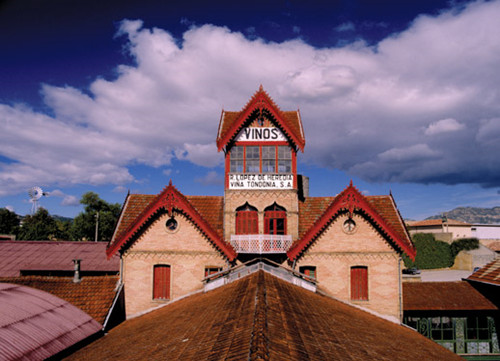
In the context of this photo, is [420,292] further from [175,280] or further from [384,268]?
[175,280]

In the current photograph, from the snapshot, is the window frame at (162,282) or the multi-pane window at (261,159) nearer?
the window frame at (162,282)

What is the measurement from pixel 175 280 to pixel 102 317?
195 inches

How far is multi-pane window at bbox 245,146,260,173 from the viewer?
2447 centimetres

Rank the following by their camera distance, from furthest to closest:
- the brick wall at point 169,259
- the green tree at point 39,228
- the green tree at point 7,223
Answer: the green tree at point 7,223 < the green tree at point 39,228 < the brick wall at point 169,259

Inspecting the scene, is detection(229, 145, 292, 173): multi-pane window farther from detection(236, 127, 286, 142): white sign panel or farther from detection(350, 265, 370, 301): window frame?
detection(350, 265, 370, 301): window frame

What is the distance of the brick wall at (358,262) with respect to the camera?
73.7ft

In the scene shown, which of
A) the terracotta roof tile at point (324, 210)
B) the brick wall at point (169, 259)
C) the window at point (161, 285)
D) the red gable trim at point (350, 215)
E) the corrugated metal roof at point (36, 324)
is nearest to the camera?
the corrugated metal roof at point (36, 324)

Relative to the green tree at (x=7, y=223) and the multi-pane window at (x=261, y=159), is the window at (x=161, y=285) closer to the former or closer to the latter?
the multi-pane window at (x=261, y=159)

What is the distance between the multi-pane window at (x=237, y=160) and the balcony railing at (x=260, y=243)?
438 centimetres

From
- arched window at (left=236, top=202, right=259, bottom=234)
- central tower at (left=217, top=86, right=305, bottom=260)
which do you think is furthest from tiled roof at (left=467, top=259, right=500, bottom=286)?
arched window at (left=236, top=202, right=259, bottom=234)

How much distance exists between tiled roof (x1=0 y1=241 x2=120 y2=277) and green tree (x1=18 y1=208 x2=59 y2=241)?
37.3 meters

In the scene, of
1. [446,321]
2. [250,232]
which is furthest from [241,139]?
[446,321]

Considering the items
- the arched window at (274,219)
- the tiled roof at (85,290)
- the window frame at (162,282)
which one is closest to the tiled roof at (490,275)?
the arched window at (274,219)

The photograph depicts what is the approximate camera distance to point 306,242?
22.5m
